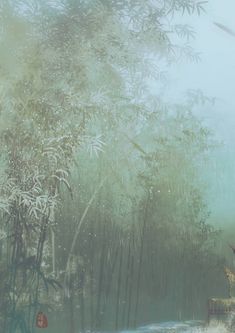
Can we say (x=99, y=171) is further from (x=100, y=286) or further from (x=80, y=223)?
(x=100, y=286)

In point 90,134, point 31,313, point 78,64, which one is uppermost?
point 78,64

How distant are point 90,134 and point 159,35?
1.56 feet

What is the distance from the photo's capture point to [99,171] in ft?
6.34

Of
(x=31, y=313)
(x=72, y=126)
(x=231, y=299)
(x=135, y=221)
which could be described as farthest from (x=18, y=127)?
(x=231, y=299)

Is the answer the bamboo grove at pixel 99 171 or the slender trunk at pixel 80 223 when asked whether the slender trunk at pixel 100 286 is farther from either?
the slender trunk at pixel 80 223

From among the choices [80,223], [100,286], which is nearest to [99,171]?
[80,223]

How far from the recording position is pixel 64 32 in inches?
78.7

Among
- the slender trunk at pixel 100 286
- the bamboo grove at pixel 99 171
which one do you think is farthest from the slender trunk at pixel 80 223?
the slender trunk at pixel 100 286

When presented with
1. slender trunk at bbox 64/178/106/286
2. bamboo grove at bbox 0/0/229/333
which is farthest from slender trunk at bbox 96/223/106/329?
slender trunk at bbox 64/178/106/286

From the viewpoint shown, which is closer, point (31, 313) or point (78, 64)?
point (31, 313)

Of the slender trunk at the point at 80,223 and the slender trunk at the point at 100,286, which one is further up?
the slender trunk at the point at 80,223

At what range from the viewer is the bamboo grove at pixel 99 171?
6.11 ft

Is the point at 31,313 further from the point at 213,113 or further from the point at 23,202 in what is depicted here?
the point at 213,113

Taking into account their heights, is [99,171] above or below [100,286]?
above
